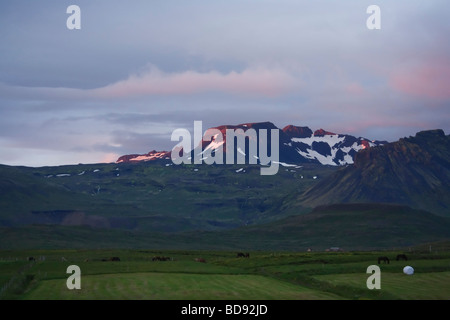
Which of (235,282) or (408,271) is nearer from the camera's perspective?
(235,282)

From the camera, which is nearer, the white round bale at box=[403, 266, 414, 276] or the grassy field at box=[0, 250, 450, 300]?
the grassy field at box=[0, 250, 450, 300]

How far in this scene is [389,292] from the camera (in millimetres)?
62406

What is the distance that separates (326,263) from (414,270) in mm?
17092

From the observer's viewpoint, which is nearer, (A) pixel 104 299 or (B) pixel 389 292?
(A) pixel 104 299

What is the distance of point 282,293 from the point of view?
2451 inches

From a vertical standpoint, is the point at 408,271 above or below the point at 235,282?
above

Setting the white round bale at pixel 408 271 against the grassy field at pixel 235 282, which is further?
the white round bale at pixel 408 271
